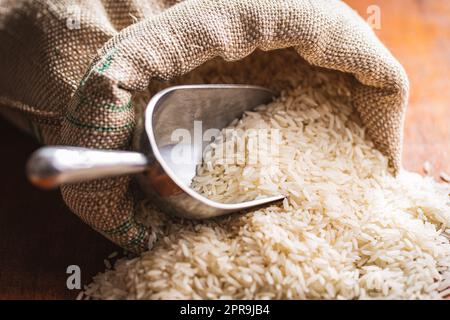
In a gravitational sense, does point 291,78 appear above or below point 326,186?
above

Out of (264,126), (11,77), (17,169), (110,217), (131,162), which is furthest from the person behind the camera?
(17,169)

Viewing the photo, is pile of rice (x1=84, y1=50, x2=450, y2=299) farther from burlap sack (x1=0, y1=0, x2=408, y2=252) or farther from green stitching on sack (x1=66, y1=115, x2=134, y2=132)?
green stitching on sack (x1=66, y1=115, x2=134, y2=132)

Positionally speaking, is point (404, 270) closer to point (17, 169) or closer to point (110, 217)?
point (110, 217)

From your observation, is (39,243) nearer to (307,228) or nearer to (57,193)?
(57,193)

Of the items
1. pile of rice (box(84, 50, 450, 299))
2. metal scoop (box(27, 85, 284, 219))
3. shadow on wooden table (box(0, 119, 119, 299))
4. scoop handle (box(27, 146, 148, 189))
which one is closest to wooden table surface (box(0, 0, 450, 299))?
shadow on wooden table (box(0, 119, 119, 299))

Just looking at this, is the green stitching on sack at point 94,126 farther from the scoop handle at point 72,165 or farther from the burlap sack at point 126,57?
the scoop handle at point 72,165

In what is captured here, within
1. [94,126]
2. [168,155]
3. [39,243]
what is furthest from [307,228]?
[39,243]

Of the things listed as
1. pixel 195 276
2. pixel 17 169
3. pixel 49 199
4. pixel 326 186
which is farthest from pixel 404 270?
pixel 17 169
